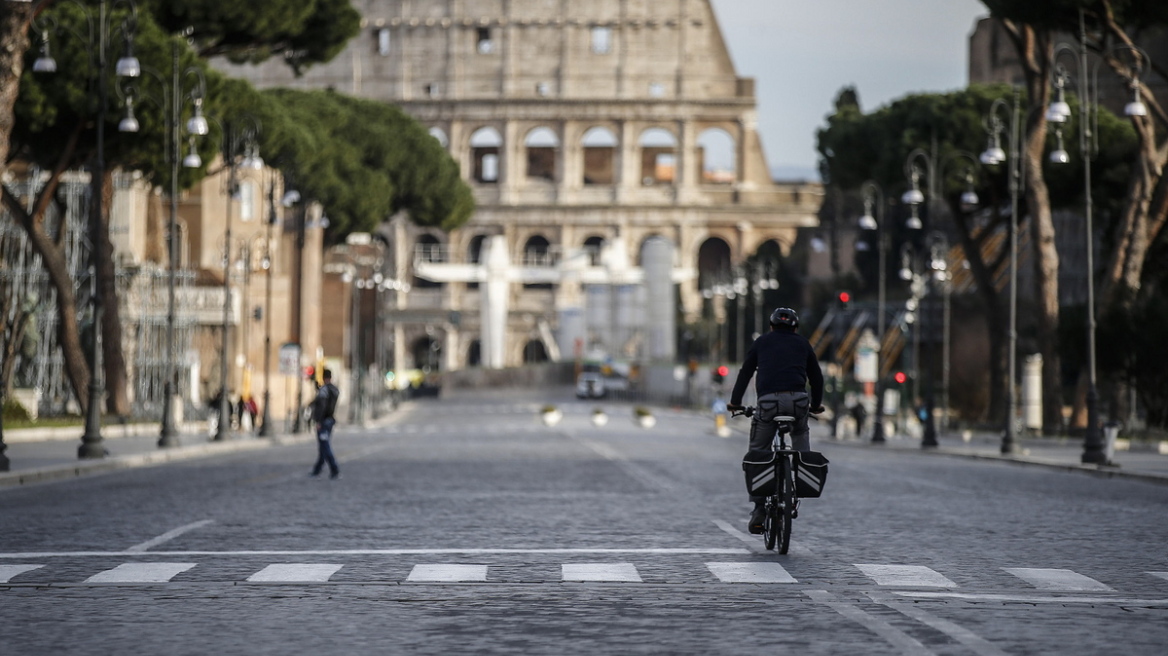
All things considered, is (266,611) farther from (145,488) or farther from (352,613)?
(145,488)

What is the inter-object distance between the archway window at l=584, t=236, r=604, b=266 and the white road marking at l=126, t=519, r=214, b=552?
121 meters

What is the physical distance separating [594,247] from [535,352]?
8.76 metres

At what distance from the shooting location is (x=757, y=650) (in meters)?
8.34

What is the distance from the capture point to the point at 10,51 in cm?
3152

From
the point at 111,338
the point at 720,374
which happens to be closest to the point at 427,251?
the point at 720,374

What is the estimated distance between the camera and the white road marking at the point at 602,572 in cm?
1159

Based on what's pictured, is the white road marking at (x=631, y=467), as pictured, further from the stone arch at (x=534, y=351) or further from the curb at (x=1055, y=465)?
the stone arch at (x=534, y=351)

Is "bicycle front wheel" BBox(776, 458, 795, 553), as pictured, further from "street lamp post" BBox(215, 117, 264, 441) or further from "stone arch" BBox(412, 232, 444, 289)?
"stone arch" BBox(412, 232, 444, 289)

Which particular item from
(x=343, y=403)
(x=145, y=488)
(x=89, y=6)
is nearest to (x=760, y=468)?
(x=145, y=488)

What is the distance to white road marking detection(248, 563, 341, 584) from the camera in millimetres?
11539

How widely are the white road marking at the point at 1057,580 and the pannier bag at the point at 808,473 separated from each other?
134 centimetres

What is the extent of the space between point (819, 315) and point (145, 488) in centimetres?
7850

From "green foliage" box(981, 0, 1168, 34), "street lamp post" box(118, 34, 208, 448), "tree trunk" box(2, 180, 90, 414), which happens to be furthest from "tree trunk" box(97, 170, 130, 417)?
"green foliage" box(981, 0, 1168, 34)

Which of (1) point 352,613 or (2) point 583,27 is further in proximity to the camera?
(2) point 583,27
